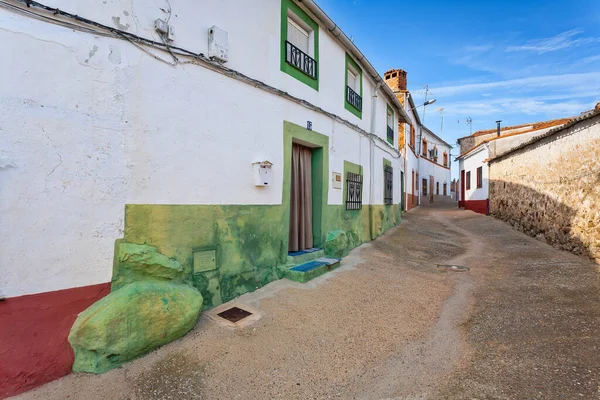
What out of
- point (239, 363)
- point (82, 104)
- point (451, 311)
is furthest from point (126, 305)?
point (451, 311)

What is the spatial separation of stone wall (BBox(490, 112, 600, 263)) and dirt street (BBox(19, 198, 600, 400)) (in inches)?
67.8

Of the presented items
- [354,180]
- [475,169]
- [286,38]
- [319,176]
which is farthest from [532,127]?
[286,38]

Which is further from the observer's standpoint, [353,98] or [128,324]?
[353,98]

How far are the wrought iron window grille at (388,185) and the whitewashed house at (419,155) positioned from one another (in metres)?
3.92

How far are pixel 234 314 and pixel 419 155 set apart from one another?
20.7 meters

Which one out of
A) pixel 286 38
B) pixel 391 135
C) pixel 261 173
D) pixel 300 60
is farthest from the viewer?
pixel 391 135

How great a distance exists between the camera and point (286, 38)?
16.7ft

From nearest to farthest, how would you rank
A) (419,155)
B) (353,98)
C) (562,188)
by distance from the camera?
(562,188)
(353,98)
(419,155)

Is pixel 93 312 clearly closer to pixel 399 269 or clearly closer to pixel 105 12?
pixel 105 12

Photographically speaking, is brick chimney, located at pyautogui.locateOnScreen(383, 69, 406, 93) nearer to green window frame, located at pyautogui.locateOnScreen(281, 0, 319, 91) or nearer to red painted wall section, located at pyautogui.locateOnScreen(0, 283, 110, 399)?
green window frame, located at pyautogui.locateOnScreen(281, 0, 319, 91)

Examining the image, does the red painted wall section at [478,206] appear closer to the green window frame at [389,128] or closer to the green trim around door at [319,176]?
the green window frame at [389,128]

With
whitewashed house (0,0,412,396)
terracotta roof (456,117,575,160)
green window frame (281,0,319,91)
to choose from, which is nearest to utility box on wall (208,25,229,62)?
whitewashed house (0,0,412,396)

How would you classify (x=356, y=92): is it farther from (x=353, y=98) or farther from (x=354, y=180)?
(x=354, y=180)

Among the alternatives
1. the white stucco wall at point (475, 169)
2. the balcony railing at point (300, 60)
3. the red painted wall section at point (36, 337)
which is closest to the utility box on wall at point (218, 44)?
the balcony railing at point (300, 60)
